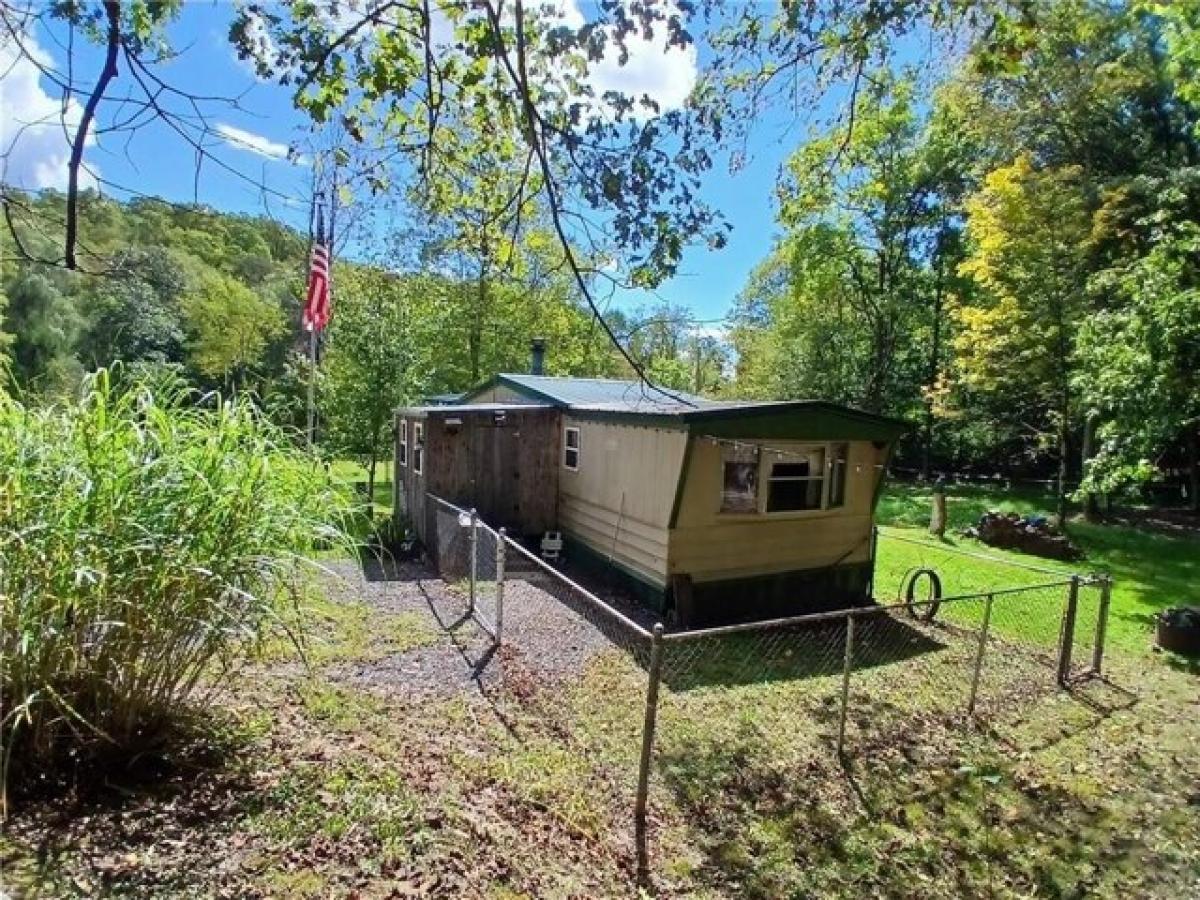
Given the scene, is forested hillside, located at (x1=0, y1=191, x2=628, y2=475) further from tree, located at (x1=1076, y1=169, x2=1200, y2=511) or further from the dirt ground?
tree, located at (x1=1076, y1=169, x2=1200, y2=511)

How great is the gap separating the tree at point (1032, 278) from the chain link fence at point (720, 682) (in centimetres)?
699

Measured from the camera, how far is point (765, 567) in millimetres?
8922

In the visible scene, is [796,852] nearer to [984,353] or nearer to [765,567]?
[765,567]

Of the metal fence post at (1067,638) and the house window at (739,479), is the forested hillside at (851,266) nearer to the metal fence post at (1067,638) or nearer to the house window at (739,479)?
the house window at (739,479)

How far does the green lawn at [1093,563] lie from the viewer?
32.5 ft

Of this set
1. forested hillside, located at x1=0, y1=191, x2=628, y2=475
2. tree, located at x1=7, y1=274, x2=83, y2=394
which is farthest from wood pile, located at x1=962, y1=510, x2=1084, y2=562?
tree, located at x1=7, y1=274, x2=83, y2=394

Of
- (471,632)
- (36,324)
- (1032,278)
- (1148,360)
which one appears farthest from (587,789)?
(36,324)

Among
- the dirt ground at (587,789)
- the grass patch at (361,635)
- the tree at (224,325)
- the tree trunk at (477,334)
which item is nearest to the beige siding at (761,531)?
the dirt ground at (587,789)

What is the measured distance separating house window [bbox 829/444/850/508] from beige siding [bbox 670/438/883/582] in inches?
3.2

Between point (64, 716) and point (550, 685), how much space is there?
11.8 feet

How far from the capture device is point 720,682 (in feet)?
20.8

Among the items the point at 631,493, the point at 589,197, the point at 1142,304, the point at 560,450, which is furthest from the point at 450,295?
the point at 589,197

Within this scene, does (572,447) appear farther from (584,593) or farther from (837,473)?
(584,593)

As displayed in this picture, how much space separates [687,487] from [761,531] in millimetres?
1375
